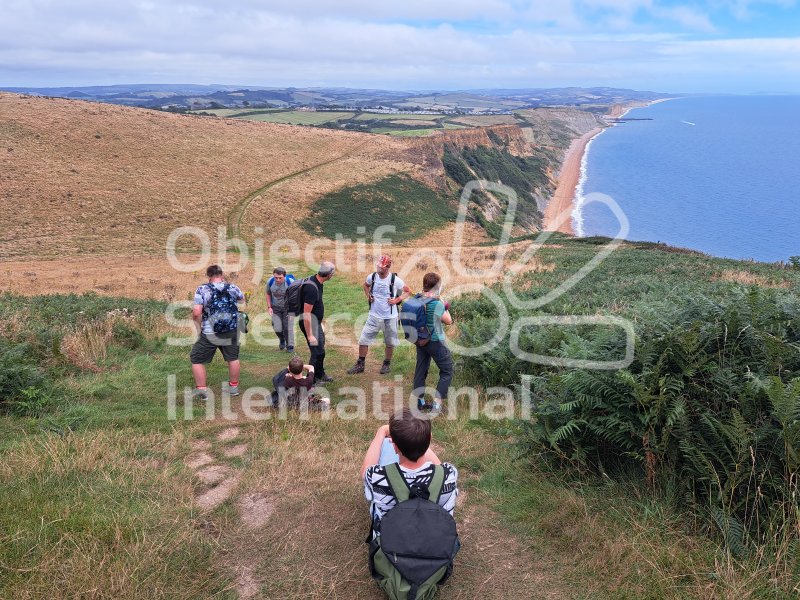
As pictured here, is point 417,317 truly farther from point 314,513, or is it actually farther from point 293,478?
point 314,513

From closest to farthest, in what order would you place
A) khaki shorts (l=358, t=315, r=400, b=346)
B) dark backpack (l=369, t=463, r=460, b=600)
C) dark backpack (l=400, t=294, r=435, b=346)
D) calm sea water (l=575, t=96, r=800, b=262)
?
dark backpack (l=369, t=463, r=460, b=600) < dark backpack (l=400, t=294, r=435, b=346) < khaki shorts (l=358, t=315, r=400, b=346) < calm sea water (l=575, t=96, r=800, b=262)

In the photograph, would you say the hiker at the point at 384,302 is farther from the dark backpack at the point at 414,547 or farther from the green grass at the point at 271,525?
the dark backpack at the point at 414,547

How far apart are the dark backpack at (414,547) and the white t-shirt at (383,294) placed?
5.57 m

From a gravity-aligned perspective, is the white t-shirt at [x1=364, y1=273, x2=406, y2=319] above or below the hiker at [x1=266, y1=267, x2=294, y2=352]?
above

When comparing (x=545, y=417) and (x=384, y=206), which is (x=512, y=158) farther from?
(x=545, y=417)

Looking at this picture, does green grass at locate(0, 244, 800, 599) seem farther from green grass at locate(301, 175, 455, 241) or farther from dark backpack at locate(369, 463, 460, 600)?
green grass at locate(301, 175, 455, 241)

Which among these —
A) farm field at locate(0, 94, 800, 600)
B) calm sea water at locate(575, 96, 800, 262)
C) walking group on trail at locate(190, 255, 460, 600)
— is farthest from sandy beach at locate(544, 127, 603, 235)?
farm field at locate(0, 94, 800, 600)

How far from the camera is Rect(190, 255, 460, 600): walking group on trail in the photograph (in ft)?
11.6

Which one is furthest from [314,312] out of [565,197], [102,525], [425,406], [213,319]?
[565,197]

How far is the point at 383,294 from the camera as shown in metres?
9.12

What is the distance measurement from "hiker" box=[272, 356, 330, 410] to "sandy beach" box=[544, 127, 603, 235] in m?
65.1

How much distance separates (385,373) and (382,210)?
5740 cm

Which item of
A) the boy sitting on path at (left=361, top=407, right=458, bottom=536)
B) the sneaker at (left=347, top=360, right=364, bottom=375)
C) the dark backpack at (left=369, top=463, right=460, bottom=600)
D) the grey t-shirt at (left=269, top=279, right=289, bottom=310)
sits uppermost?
the boy sitting on path at (left=361, top=407, right=458, bottom=536)

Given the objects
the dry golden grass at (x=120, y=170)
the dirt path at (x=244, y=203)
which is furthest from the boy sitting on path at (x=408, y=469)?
the dirt path at (x=244, y=203)
